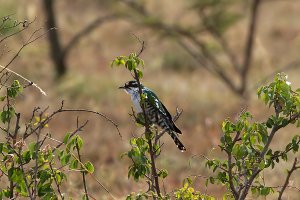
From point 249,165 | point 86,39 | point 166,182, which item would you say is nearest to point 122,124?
point 166,182

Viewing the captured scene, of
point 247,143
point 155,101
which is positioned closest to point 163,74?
point 155,101

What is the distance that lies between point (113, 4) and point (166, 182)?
7092mm

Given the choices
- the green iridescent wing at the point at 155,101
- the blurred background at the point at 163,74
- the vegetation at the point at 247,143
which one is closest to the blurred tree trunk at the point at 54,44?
the blurred background at the point at 163,74

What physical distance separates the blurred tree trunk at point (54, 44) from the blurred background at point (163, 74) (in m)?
0.02

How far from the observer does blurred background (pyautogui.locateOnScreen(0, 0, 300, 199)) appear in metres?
10.5

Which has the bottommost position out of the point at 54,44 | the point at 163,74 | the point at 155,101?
the point at 155,101

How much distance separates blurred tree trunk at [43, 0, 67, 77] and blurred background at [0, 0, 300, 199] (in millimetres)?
22

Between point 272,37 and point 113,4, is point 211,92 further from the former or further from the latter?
point 272,37

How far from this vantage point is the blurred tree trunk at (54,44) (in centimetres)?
1554

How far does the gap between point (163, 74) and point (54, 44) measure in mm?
2966

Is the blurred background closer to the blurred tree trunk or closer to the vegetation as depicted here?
the blurred tree trunk

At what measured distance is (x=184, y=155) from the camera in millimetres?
11047

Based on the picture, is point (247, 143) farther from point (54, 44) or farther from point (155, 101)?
point (54, 44)

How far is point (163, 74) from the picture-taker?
17453 millimetres
